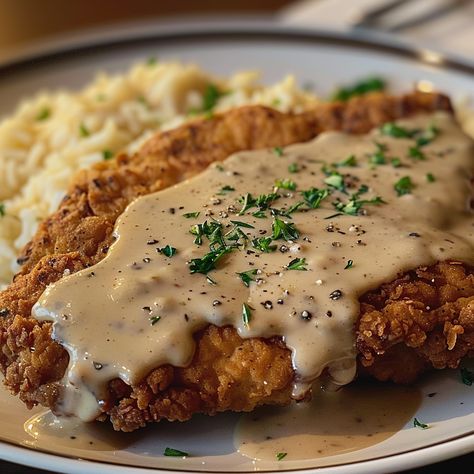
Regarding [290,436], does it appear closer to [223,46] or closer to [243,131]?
[243,131]

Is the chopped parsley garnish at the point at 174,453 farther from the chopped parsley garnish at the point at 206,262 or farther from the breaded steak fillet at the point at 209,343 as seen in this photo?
the chopped parsley garnish at the point at 206,262

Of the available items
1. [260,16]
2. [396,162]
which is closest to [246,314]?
[396,162]

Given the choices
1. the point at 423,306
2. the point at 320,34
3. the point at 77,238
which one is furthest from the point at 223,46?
the point at 423,306

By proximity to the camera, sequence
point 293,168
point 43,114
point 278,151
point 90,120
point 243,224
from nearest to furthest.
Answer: point 243,224
point 293,168
point 278,151
point 90,120
point 43,114

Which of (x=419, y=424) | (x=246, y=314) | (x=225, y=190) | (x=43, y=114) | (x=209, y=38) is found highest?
(x=209, y=38)

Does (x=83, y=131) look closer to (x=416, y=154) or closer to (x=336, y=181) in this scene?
(x=336, y=181)

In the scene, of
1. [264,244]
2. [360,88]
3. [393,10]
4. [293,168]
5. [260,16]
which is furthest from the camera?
[260,16]
